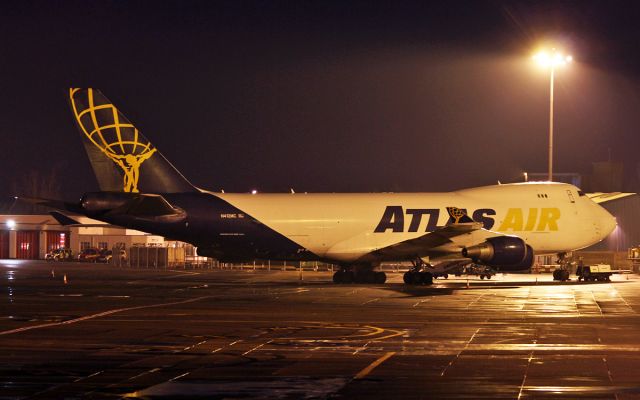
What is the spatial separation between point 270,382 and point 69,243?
8864 cm

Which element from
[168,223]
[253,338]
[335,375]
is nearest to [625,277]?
[168,223]

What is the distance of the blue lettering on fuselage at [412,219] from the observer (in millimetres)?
50938

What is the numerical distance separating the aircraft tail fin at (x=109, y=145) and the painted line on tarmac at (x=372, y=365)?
28.4 metres

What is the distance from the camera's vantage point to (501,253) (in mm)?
46906

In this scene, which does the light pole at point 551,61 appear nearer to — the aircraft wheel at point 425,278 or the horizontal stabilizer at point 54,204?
the aircraft wheel at point 425,278

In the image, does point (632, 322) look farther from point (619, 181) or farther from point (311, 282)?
point (619, 181)

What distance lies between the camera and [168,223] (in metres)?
48.2

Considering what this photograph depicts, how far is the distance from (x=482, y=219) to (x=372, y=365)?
1273 inches

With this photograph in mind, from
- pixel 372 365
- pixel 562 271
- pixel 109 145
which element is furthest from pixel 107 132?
pixel 372 365

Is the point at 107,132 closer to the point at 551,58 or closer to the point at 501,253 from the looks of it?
the point at 501,253

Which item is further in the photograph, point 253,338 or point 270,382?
point 253,338

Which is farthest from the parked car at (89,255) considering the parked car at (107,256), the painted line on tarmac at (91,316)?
the painted line on tarmac at (91,316)

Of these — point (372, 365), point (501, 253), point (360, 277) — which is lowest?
point (372, 365)

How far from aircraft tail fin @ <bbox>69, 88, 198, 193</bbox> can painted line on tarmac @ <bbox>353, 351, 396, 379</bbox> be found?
28.4 meters
